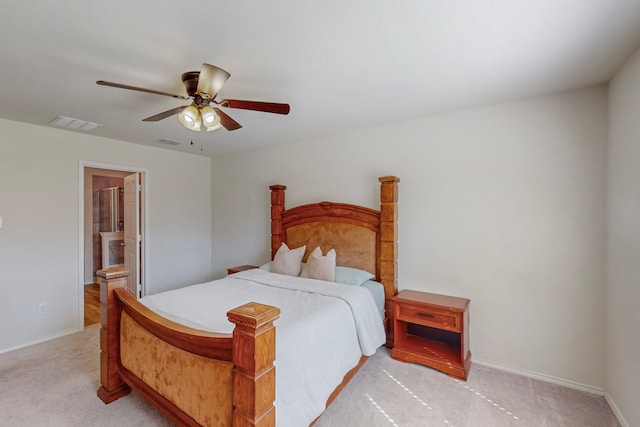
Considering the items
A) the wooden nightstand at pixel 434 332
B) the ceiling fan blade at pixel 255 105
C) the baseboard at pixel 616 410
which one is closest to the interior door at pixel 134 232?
the ceiling fan blade at pixel 255 105

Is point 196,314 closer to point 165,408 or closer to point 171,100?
point 165,408

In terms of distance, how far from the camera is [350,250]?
132 inches

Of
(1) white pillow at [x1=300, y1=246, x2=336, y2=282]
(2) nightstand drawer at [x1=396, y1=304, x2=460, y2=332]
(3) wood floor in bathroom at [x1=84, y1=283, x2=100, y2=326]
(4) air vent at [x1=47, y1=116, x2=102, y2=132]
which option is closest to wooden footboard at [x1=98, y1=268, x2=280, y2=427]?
(1) white pillow at [x1=300, y1=246, x2=336, y2=282]

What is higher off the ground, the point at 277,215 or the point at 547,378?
the point at 277,215

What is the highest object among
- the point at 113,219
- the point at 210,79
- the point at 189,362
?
the point at 210,79

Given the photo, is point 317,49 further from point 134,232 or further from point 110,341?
point 134,232

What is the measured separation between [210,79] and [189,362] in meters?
1.63

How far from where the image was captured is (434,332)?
296 cm

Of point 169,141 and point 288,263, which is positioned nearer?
point 288,263

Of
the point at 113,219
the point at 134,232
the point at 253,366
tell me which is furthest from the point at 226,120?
the point at 113,219

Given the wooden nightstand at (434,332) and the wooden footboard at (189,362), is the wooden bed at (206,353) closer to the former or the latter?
the wooden footboard at (189,362)

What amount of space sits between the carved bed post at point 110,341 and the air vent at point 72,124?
1.85m

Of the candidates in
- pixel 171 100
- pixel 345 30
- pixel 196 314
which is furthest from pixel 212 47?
pixel 196 314

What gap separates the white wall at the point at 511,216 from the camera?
2.28 metres
